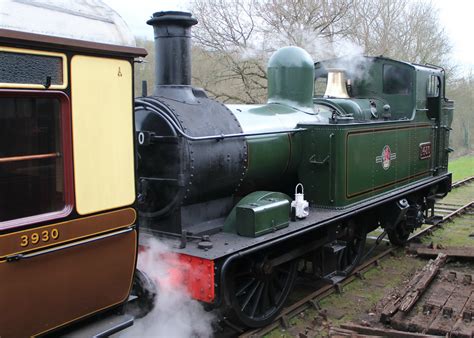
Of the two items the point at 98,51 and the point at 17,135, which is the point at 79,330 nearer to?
the point at 17,135

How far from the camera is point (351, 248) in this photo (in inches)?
241

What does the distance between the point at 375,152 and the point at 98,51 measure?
3.92 metres

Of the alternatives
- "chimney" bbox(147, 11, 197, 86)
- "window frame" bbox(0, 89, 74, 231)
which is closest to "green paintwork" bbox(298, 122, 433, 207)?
"chimney" bbox(147, 11, 197, 86)

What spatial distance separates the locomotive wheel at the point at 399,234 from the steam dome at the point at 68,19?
5.56 metres

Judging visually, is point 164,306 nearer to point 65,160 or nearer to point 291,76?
point 65,160

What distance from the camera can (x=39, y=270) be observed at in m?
2.58

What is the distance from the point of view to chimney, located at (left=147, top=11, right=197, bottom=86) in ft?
A: 13.6

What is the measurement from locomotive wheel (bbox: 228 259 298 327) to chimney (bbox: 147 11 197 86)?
1.68 metres

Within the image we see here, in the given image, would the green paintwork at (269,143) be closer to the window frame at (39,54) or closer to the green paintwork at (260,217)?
the green paintwork at (260,217)

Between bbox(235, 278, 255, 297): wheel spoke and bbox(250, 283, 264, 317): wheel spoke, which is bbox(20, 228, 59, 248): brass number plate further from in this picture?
bbox(250, 283, 264, 317): wheel spoke

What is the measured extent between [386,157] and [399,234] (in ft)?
6.11

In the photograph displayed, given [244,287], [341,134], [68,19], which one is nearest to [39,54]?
[68,19]

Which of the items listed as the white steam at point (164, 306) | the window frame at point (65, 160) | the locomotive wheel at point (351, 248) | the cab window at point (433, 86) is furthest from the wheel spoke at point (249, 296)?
the cab window at point (433, 86)

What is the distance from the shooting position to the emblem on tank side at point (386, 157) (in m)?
6.01
